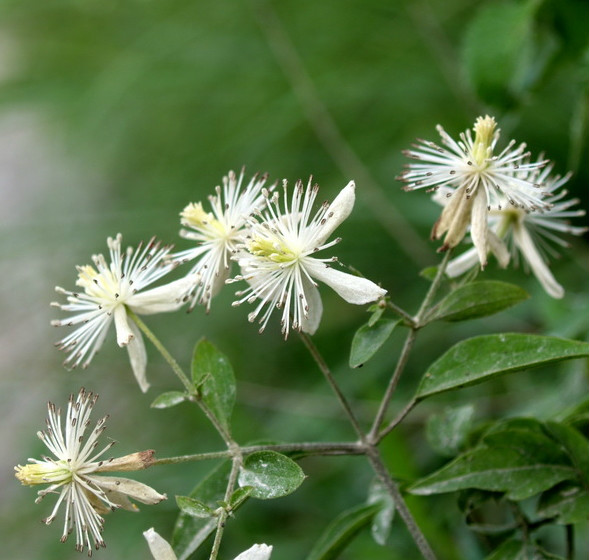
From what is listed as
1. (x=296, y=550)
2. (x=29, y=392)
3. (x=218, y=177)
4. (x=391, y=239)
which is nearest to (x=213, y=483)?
(x=296, y=550)

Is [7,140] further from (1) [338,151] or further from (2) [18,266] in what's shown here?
(1) [338,151]

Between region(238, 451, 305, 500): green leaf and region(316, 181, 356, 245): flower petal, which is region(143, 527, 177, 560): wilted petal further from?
region(316, 181, 356, 245): flower petal

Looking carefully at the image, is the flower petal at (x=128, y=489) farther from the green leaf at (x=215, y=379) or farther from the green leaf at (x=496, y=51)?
the green leaf at (x=496, y=51)

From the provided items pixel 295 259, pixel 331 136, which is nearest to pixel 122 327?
pixel 295 259

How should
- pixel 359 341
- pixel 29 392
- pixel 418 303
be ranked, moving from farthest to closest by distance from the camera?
pixel 29 392, pixel 418 303, pixel 359 341

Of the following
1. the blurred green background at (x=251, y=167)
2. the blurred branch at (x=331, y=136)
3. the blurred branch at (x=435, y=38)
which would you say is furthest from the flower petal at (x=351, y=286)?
the blurred branch at (x=435, y=38)
